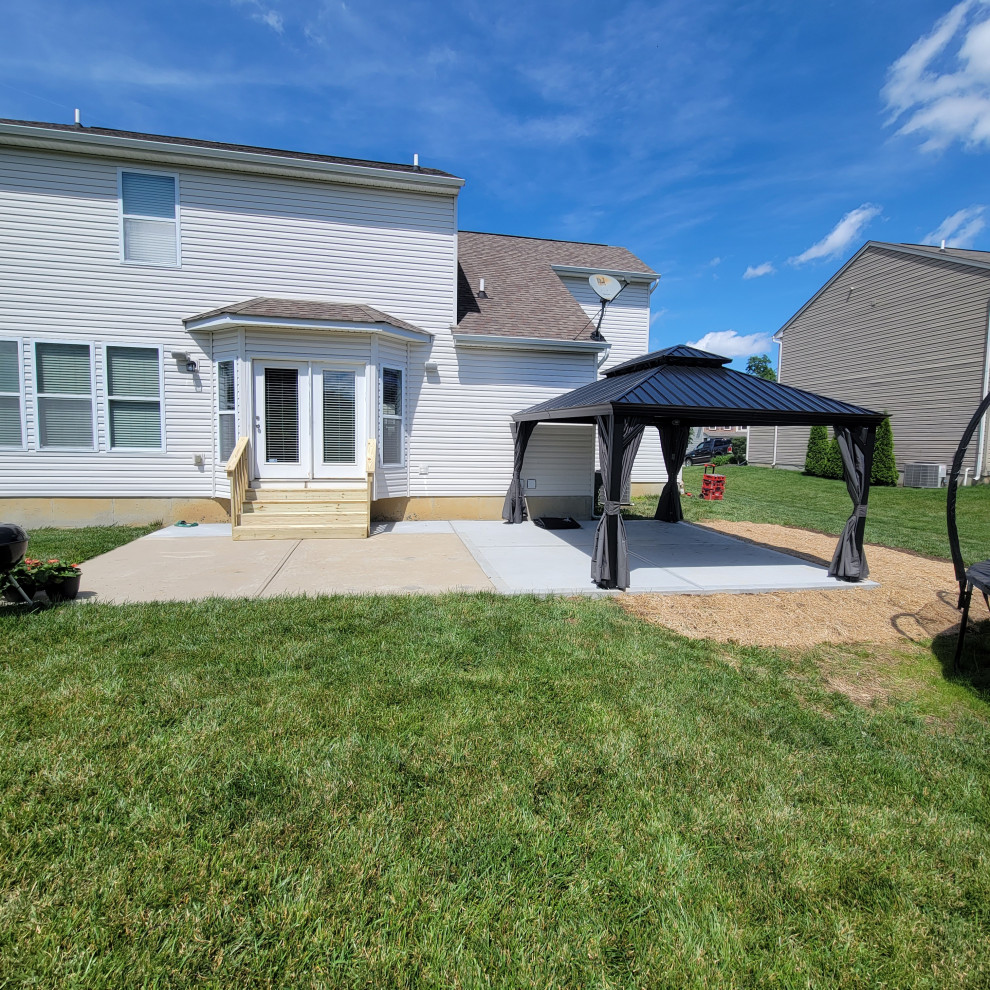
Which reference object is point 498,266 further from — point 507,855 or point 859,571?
point 507,855

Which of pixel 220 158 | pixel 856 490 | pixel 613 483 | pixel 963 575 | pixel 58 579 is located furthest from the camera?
pixel 220 158

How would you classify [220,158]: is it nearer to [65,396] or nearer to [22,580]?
[65,396]

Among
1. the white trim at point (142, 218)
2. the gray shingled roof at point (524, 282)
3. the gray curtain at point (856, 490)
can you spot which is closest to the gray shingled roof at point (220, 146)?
the white trim at point (142, 218)

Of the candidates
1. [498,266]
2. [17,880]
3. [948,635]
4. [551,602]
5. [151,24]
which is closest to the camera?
[17,880]

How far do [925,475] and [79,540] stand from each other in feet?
71.1

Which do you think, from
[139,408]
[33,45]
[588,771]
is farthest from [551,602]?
[33,45]

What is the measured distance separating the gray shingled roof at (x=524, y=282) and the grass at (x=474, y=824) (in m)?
8.32

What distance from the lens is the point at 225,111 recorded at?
11.8 meters

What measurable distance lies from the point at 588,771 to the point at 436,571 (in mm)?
4238

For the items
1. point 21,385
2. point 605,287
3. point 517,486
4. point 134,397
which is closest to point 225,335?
point 134,397

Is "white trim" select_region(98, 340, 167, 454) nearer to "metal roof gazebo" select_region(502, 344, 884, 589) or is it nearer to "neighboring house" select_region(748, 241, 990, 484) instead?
"metal roof gazebo" select_region(502, 344, 884, 589)

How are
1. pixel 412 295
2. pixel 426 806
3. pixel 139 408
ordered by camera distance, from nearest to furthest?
pixel 426 806, pixel 139 408, pixel 412 295

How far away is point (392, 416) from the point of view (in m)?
10.0

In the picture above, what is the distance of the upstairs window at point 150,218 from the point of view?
369 inches
